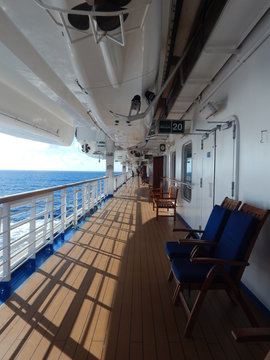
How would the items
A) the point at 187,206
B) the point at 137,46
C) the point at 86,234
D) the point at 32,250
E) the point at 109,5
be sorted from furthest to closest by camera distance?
the point at 187,206, the point at 86,234, the point at 32,250, the point at 137,46, the point at 109,5

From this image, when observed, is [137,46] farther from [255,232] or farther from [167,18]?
[255,232]

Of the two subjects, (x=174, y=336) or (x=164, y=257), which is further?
(x=164, y=257)

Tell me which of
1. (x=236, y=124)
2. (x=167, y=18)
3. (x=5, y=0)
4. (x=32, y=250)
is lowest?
(x=32, y=250)

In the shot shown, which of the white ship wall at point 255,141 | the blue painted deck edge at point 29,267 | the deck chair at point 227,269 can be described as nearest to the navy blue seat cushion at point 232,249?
the deck chair at point 227,269

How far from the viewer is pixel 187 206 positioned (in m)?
4.32

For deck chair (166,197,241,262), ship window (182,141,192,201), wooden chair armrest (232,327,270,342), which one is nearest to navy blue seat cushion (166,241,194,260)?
deck chair (166,197,241,262)

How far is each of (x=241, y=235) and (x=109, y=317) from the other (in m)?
1.03

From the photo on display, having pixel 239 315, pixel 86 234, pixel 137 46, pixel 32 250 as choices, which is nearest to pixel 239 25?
pixel 137 46

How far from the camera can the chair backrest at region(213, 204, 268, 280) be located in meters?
1.50

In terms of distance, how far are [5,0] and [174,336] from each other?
7.08 ft

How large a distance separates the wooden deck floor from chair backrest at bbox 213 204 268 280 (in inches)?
15.7

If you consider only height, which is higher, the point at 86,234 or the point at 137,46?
the point at 137,46

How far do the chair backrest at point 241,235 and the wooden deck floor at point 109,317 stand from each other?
0.40m

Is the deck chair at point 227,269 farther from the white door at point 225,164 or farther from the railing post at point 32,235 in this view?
the railing post at point 32,235
